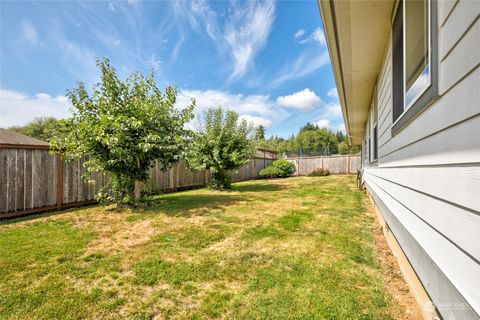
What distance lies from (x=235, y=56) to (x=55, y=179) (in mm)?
9393

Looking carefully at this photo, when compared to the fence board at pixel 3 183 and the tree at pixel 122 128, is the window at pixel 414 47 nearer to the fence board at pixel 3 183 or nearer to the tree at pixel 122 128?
the tree at pixel 122 128

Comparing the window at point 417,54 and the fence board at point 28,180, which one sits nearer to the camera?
the window at point 417,54

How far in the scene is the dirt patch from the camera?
1.62 metres

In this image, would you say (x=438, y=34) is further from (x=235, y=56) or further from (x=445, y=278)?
(x=235, y=56)

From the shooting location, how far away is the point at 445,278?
3.58 feet

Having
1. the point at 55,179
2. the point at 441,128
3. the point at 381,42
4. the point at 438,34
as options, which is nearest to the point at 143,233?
the point at 55,179

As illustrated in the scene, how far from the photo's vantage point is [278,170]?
15.0 meters

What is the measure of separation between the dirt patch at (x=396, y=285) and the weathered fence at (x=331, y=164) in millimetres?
15503

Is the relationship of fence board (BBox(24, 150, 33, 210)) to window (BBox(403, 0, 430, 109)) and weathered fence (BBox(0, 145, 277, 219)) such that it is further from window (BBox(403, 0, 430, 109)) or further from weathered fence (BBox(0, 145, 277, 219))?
window (BBox(403, 0, 430, 109))

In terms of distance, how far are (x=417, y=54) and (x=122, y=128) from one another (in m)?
4.83

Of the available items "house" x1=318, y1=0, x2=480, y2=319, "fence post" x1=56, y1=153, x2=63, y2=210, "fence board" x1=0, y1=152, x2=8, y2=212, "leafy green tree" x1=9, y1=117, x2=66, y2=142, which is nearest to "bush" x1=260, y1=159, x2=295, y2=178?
"fence post" x1=56, y1=153, x2=63, y2=210

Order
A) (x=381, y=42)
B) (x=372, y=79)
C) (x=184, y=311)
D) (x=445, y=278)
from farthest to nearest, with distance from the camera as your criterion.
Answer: (x=372, y=79) → (x=381, y=42) → (x=184, y=311) → (x=445, y=278)

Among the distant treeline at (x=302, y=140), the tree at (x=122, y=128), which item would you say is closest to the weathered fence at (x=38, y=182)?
the tree at (x=122, y=128)

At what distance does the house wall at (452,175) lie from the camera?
0.84 m
